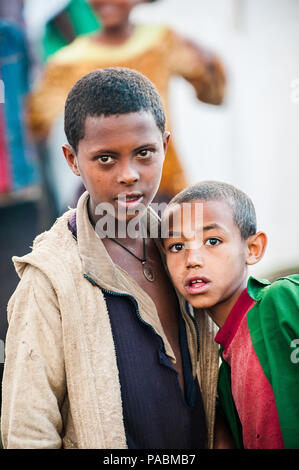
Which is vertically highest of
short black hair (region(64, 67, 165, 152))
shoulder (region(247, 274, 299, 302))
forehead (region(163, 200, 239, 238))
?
short black hair (region(64, 67, 165, 152))

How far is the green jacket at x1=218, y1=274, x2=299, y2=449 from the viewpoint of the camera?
1.37 meters

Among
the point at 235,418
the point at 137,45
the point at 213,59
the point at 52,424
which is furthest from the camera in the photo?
the point at 213,59

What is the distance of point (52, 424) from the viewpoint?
1.30 meters

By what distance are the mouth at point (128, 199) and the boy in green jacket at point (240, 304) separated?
0.75 feet

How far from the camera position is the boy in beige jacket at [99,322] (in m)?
1.30

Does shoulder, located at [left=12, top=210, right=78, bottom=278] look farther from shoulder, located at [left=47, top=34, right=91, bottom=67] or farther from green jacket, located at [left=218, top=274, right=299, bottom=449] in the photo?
shoulder, located at [left=47, top=34, right=91, bottom=67]

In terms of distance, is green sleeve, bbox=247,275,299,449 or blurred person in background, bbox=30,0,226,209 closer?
green sleeve, bbox=247,275,299,449

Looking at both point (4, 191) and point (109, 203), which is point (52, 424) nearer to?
point (109, 203)

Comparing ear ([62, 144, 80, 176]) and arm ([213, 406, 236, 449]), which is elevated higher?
ear ([62, 144, 80, 176])

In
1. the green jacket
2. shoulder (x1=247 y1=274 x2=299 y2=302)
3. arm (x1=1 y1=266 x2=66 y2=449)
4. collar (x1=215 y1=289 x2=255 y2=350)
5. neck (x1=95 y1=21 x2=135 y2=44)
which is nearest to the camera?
arm (x1=1 y1=266 x2=66 y2=449)

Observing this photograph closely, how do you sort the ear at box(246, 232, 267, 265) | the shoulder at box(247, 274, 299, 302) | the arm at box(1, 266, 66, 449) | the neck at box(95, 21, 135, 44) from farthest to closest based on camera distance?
the neck at box(95, 21, 135, 44)
the ear at box(246, 232, 267, 265)
the shoulder at box(247, 274, 299, 302)
the arm at box(1, 266, 66, 449)

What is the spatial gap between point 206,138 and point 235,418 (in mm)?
2720

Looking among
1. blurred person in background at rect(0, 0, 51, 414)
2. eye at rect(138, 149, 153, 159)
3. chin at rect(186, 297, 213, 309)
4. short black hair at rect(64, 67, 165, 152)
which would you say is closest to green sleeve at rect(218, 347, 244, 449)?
A: chin at rect(186, 297, 213, 309)

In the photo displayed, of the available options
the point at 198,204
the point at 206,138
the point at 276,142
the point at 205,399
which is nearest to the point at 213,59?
the point at 206,138
